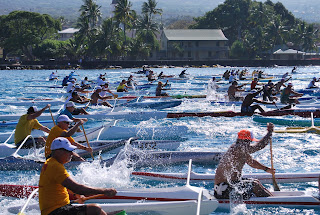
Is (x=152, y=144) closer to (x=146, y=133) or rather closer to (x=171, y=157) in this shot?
(x=171, y=157)

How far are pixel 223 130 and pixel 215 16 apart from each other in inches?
3895

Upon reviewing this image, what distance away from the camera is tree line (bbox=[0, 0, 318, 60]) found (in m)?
88.6

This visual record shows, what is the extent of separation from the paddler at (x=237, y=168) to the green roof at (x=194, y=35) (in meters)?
90.1

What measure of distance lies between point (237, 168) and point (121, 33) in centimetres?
9192

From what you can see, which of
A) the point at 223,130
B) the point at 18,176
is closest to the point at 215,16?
the point at 223,130

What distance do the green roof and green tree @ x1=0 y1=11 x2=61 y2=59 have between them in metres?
28.4

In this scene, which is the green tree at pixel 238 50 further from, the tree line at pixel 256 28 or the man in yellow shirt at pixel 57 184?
the man in yellow shirt at pixel 57 184

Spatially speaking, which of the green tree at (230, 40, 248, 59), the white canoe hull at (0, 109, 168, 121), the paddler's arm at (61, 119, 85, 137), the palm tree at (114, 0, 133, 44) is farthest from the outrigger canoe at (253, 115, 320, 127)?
the green tree at (230, 40, 248, 59)

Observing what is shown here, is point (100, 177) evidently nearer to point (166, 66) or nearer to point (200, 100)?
point (200, 100)

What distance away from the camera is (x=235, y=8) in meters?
111

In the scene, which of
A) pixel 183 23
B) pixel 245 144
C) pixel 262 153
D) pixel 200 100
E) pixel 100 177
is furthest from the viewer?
pixel 183 23

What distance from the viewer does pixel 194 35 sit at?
99.2 m

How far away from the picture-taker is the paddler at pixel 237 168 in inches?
327

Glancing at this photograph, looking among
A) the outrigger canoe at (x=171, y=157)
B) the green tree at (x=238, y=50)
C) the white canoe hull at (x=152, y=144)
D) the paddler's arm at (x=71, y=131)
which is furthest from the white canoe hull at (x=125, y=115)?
the green tree at (x=238, y=50)
